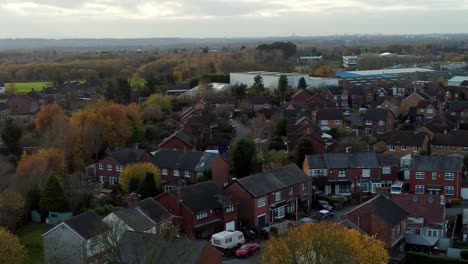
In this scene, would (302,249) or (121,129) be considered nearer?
(302,249)

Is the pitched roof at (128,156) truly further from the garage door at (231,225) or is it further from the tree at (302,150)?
the garage door at (231,225)

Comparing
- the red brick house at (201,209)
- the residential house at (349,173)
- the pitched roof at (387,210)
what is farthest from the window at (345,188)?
the red brick house at (201,209)

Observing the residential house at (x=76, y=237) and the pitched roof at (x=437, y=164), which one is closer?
the residential house at (x=76, y=237)

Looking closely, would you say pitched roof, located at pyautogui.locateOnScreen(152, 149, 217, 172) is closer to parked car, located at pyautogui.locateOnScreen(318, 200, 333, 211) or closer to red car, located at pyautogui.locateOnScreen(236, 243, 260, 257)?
parked car, located at pyautogui.locateOnScreen(318, 200, 333, 211)

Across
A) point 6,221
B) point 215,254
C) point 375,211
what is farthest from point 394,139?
point 6,221

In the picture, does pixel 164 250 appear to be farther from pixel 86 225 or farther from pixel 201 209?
pixel 201 209

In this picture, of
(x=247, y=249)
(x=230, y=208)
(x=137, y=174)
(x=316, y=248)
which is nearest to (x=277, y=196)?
(x=230, y=208)

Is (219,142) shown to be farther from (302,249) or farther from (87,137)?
(302,249)
